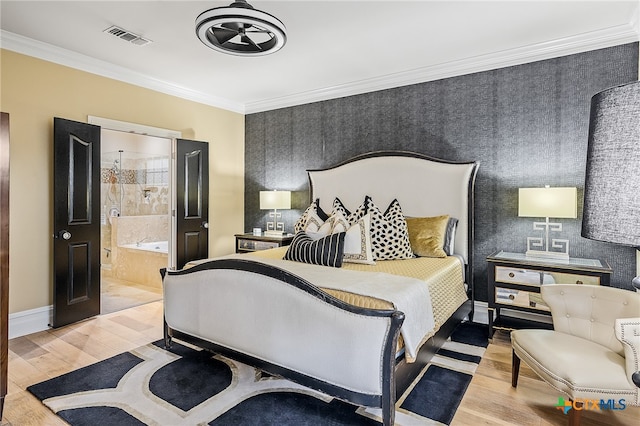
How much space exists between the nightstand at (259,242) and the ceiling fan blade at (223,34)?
99.1 inches

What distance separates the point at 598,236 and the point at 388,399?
53.6 inches

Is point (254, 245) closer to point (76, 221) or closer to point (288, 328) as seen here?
point (76, 221)

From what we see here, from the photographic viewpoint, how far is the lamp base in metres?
3.11

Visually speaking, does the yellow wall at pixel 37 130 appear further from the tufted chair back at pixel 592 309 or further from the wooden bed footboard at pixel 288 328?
the tufted chair back at pixel 592 309

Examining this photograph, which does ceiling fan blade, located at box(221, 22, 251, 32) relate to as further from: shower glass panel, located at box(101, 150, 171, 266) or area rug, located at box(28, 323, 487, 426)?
shower glass panel, located at box(101, 150, 171, 266)

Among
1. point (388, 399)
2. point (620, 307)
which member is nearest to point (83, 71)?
point (388, 399)

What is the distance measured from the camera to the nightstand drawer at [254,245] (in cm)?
466

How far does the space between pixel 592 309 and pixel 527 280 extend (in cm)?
91

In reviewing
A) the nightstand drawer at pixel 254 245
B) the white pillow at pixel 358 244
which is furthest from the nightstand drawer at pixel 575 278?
the nightstand drawer at pixel 254 245

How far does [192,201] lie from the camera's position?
481cm

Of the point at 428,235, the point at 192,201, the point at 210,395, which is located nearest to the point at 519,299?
the point at 428,235

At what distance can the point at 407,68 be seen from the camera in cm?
398

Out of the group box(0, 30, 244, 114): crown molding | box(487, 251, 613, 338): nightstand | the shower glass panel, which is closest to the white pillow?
box(487, 251, 613, 338): nightstand

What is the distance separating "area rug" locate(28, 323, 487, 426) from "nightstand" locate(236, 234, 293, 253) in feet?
6.33
